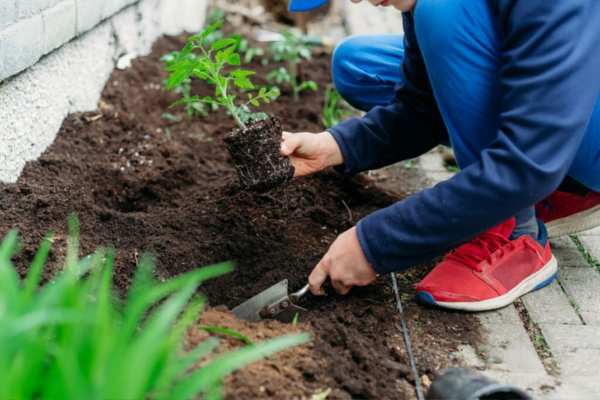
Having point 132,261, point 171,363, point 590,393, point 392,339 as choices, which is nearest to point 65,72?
point 132,261

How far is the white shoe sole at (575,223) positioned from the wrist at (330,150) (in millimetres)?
744

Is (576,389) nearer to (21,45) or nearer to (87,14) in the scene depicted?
(21,45)

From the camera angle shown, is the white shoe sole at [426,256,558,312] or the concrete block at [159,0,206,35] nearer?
the white shoe sole at [426,256,558,312]

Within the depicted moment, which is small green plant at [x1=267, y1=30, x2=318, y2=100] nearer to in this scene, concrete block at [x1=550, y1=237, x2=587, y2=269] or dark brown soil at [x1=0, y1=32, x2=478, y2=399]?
dark brown soil at [x1=0, y1=32, x2=478, y2=399]

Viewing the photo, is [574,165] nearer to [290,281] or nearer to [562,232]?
[562,232]

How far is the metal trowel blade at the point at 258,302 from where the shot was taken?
220 centimetres

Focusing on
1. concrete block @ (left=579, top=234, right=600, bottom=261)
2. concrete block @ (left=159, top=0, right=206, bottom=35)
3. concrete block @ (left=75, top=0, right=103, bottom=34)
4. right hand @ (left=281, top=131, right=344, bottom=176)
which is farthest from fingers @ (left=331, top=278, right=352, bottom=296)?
concrete block @ (left=159, top=0, right=206, bottom=35)

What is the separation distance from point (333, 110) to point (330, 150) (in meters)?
1.38

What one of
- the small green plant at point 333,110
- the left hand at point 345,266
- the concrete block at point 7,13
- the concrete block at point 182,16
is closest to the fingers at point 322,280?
the left hand at point 345,266

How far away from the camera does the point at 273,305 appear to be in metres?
2.18

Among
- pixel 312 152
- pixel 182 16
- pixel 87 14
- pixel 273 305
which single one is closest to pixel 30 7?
pixel 87 14

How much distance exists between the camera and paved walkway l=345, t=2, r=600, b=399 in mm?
2045

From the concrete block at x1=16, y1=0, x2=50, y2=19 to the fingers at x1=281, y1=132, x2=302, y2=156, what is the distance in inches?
38.3

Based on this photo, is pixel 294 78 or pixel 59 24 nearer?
pixel 59 24
